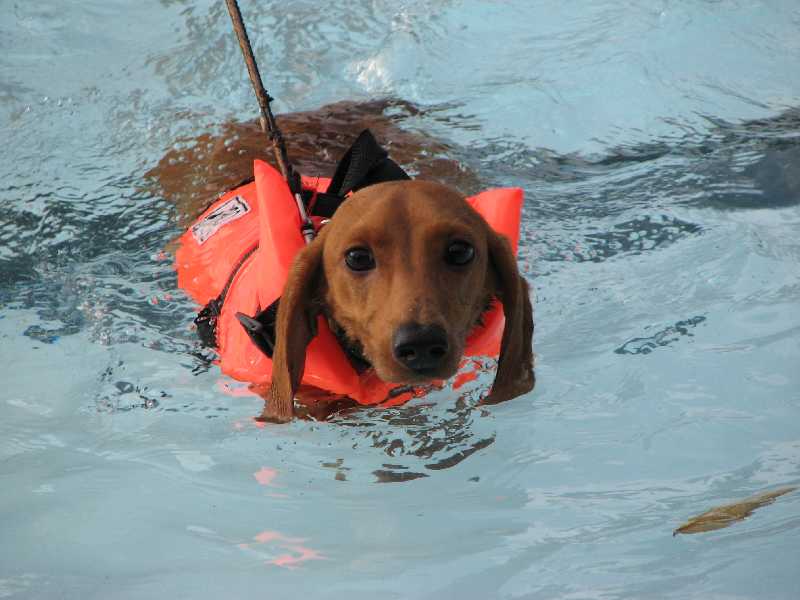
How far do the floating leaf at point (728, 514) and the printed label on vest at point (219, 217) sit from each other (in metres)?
2.15

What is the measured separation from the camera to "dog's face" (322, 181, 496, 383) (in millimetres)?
2660

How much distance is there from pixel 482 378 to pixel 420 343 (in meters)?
1.18

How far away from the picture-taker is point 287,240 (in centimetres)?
323

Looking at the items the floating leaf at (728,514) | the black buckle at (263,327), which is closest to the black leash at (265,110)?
the black buckle at (263,327)

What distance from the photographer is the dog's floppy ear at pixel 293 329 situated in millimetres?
2955

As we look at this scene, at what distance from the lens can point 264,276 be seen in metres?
3.26

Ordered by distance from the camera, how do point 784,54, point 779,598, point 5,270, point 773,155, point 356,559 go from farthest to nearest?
point 784,54
point 773,155
point 5,270
point 356,559
point 779,598

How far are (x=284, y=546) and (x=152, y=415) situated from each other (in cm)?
99

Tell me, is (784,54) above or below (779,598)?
above

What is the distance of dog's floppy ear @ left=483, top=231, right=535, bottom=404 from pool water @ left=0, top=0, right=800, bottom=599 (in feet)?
1.24

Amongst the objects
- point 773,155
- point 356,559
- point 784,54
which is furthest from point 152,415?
point 784,54

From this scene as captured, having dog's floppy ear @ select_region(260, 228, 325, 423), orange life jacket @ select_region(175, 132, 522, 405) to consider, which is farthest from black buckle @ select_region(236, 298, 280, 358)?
dog's floppy ear @ select_region(260, 228, 325, 423)

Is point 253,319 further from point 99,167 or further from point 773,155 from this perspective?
point 773,155

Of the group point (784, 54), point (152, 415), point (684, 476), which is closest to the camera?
point (684, 476)
